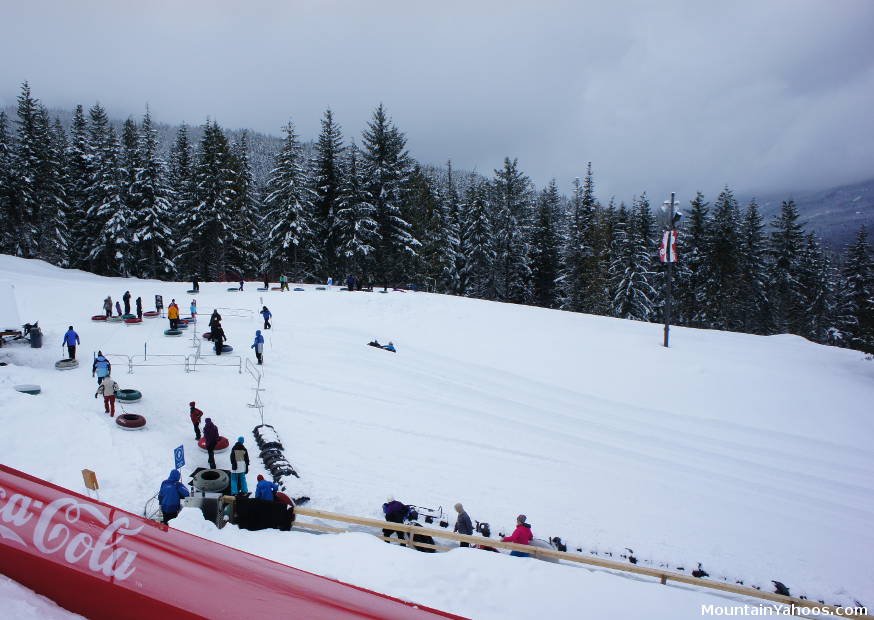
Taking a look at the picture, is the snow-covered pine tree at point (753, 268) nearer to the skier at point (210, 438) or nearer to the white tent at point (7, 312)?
the skier at point (210, 438)

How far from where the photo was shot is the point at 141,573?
3482 mm

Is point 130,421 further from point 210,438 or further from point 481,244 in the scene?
point 481,244

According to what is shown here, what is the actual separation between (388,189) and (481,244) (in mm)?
12668

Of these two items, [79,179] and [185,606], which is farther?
[79,179]

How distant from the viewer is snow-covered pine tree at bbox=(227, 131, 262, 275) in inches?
1932

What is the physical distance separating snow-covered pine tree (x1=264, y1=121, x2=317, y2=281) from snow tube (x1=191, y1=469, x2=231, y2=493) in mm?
34200

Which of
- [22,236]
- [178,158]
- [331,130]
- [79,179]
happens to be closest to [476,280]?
[331,130]

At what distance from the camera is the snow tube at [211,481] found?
9875 millimetres

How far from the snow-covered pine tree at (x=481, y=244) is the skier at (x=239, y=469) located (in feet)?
139

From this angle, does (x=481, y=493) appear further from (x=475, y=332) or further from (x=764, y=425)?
(x=475, y=332)

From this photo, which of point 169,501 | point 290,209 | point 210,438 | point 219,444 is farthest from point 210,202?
point 169,501

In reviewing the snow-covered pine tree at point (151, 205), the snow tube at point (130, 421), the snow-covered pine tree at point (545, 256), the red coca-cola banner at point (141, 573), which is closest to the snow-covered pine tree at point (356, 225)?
the snow-covered pine tree at point (151, 205)

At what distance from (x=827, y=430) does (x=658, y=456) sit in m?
7.83

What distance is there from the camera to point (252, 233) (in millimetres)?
53438
